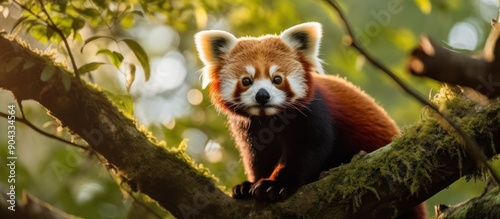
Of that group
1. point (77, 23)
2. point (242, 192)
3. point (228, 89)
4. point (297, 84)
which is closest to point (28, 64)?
point (77, 23)

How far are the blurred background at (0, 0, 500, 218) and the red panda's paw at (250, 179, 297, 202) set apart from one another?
2.78 ft

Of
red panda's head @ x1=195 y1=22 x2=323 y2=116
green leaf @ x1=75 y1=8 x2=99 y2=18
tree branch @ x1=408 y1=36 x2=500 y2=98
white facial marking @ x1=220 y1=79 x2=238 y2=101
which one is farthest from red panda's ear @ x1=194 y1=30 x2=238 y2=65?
tree branch @ x1=408 y1=36 x2=500 y2=98

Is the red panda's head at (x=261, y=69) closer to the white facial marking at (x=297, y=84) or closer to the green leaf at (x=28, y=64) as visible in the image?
the white facial marking at (x=297, y=84)

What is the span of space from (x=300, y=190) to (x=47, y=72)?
4.83ft

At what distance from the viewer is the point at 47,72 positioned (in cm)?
296

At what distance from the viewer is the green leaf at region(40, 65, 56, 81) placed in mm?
2934

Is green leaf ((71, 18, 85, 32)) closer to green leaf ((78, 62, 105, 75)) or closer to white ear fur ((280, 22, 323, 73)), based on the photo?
green leaf ((78, 62, 105, 75))

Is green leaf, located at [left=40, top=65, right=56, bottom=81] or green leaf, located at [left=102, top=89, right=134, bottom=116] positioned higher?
green leaf, located at [left=40, top=65, right=56, bottom=81]

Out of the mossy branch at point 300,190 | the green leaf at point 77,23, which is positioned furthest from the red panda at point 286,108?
the green leaf at point 77,23

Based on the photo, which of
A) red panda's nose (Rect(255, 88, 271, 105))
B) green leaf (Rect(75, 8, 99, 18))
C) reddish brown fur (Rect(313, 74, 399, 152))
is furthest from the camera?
reddish brown fur (Rect(313, 74, 399, 152))

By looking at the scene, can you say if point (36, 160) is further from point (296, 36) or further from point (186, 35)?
point (296, 36)

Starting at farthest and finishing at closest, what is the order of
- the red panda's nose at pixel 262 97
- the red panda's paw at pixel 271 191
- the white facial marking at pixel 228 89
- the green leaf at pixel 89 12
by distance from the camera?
the white facial marking at pixel 228 89, the red panda's nose at pixel 262 97, the green leaf at pixel 89 12, the red panda's paw at pixel 271 191

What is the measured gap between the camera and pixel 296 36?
4.38m

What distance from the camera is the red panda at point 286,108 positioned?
3.86 m
